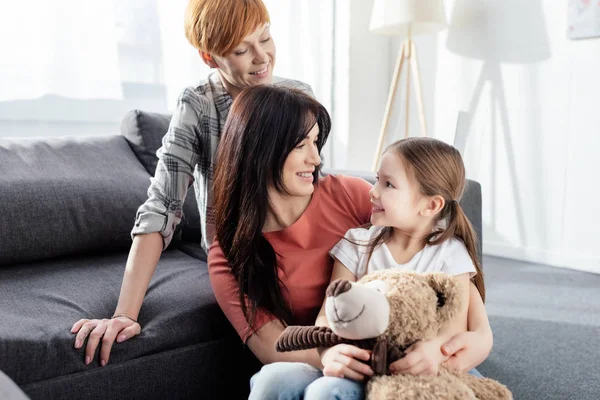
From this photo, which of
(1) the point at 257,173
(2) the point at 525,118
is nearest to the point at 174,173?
(1) the point at 257,173

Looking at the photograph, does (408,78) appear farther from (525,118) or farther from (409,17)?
(525,118)

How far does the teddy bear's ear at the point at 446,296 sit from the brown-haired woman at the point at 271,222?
0.82 ft

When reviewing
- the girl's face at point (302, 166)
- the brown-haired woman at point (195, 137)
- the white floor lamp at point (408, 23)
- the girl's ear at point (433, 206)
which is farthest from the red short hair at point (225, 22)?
the white floor lamp at point (408, 23)

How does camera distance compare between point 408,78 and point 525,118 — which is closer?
point 525,118

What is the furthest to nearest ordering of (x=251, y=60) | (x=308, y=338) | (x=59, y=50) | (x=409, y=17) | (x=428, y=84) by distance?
(x=428, y=84), (x=409, y=17), (x=59, y=50), (x=251, y=60), (x=308, y=338)

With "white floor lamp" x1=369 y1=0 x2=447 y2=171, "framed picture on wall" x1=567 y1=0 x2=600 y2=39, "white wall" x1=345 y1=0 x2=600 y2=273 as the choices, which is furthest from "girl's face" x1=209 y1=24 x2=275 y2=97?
"framed picture on wall" x1=567 y1=0 x2=600 y2=39

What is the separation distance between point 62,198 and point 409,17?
2008 millimetres

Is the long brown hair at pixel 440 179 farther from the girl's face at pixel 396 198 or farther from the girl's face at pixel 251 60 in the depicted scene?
the girl's face at pixel 251 60

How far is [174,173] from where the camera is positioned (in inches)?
55.4

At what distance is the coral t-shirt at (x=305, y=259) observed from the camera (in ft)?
4.02

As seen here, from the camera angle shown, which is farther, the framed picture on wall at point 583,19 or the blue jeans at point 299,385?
the framed picture on wall at point 583,19

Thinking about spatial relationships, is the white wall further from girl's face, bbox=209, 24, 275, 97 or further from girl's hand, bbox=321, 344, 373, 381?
girl's hand, bbox=321, 344, 373, 381

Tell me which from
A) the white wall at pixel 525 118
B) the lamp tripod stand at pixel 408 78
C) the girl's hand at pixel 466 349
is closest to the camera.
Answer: the girl's hand at pixel 466 349

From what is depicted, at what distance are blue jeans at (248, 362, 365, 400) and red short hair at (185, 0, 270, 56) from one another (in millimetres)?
729
